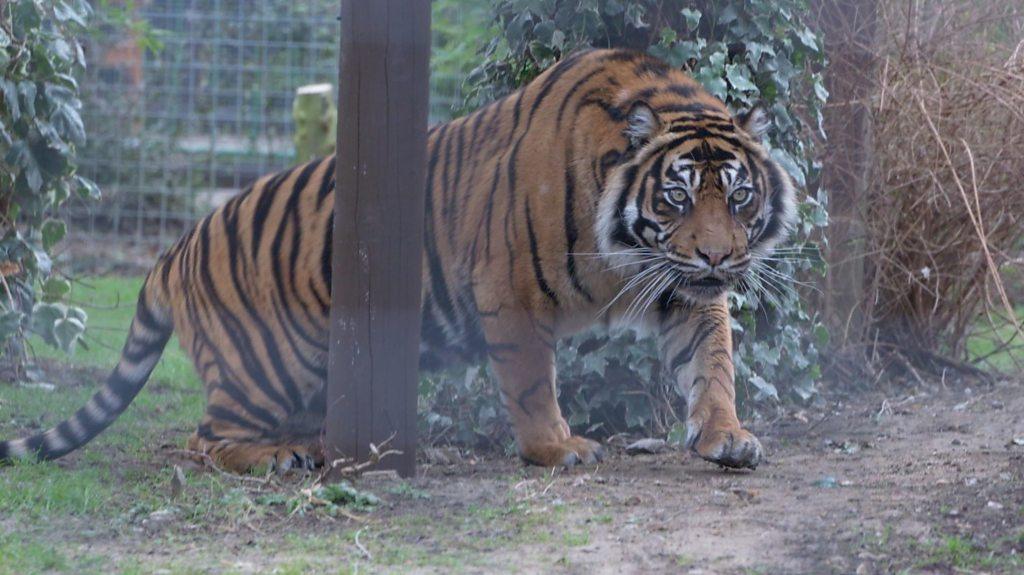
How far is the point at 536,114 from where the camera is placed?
433 cm

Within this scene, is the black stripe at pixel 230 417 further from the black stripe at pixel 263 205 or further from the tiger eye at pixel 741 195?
the tiger eye at pixel 741 195

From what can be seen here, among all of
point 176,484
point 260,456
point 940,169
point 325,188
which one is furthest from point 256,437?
point 940,169

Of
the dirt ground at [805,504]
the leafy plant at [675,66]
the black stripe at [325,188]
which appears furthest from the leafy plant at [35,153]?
the dirt ground at [805,504]

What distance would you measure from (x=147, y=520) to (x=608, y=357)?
1.94 metres

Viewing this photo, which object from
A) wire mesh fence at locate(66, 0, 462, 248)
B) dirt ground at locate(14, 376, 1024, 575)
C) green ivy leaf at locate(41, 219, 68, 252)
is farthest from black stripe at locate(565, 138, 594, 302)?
wire mesh fence at locate(66, 0, 462, 248)

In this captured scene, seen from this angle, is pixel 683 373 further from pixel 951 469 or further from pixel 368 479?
pixel 368 479

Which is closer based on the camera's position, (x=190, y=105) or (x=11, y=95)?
(x=11, y=95)

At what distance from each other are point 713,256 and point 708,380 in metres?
0.47

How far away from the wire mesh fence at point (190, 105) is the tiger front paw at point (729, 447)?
21.8 ft

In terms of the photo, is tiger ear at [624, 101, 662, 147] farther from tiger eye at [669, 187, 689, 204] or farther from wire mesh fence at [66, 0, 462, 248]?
wire mesh fence at [66, 0, 462, 248]

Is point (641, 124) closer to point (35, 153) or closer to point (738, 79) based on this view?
point (738, 79)

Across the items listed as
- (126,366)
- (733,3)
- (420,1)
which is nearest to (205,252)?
(126,366)

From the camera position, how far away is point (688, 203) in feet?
13.1

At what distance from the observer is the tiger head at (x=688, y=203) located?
155 inches
